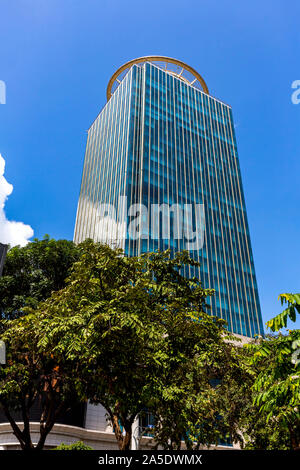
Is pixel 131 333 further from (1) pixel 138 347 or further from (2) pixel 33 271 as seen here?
(2) pixel 33 271

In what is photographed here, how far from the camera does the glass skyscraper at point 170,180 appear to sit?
221 ft

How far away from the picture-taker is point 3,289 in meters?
21.2

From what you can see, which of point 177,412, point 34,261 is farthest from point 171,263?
point 34,261

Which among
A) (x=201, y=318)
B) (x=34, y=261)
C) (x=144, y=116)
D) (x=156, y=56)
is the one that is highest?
(x=156, y=56)

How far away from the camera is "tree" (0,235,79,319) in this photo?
69.4 ft

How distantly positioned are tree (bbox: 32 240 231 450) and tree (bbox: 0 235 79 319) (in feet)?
28.3

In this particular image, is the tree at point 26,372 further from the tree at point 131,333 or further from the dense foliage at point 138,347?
the tree at point 131,333

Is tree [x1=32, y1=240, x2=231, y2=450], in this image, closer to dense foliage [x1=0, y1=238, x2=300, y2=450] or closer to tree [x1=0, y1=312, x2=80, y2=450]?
dense foliage [x1=0, y1=238, x2=300, y2=450]

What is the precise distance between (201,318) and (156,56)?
87397 millimetres

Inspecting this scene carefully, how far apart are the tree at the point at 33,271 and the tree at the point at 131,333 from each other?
863 cm

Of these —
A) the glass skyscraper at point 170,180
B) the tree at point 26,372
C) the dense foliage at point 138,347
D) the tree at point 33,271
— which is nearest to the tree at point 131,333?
the dense foliage at point 138,347

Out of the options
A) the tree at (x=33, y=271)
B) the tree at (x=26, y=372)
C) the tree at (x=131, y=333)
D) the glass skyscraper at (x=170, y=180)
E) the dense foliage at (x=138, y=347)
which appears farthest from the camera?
the glass skyscraper at (x=170, y=180)
